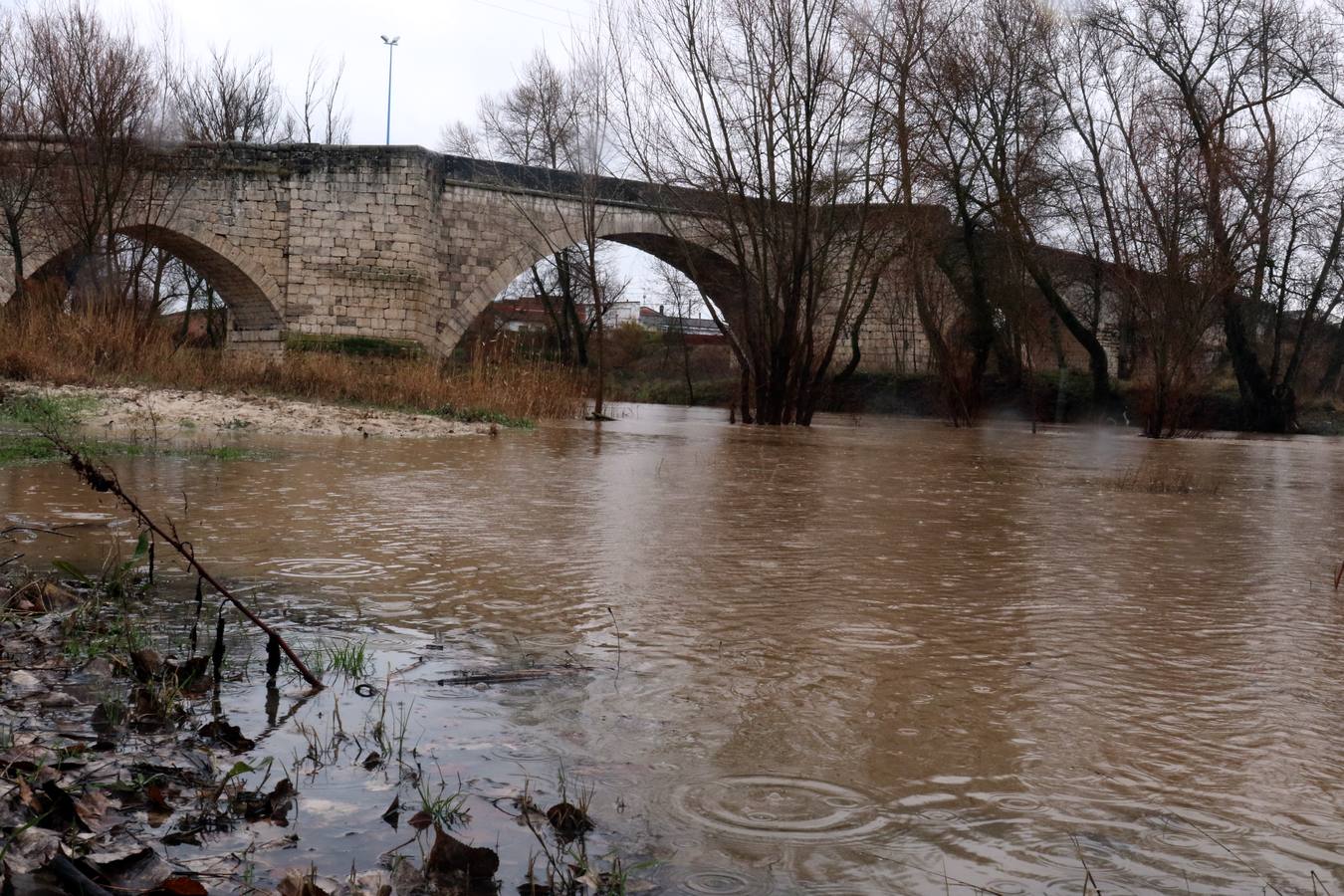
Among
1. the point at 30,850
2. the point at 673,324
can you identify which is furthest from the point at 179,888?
the point at 673,324

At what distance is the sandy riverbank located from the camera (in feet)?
31.9

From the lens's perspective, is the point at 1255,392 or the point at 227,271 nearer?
the point at 227,271

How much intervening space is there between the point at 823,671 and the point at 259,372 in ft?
40.6

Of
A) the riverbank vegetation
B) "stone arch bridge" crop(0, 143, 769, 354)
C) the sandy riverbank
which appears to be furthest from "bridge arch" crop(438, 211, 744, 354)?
the riverbank vegetation

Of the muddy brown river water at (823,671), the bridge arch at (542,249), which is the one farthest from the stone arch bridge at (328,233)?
the muddy brown river water at (823,671)

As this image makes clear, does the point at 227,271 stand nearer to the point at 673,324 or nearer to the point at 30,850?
the point at 673,324

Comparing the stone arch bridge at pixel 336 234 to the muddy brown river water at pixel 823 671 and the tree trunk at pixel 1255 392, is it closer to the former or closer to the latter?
the tree trunk at pixel 1255 392

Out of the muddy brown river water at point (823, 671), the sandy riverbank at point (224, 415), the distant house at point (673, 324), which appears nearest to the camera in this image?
the muddy brown river water at point (823, 671)

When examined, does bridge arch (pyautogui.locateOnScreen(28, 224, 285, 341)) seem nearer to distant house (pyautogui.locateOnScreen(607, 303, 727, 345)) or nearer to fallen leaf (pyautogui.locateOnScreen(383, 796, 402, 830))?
distant house (pyautogui.locateOnScreen(607, 303, 727, 345))

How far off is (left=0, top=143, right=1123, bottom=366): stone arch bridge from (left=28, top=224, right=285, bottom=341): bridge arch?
0.09 ft

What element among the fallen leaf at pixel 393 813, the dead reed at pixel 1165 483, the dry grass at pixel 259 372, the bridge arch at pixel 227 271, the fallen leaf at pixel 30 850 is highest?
the bridge arch at pixel 227 271

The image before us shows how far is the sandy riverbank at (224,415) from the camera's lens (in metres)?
9.72

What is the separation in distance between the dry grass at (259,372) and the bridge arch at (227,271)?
7947 millimetres

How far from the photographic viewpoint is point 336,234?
23672 mm
